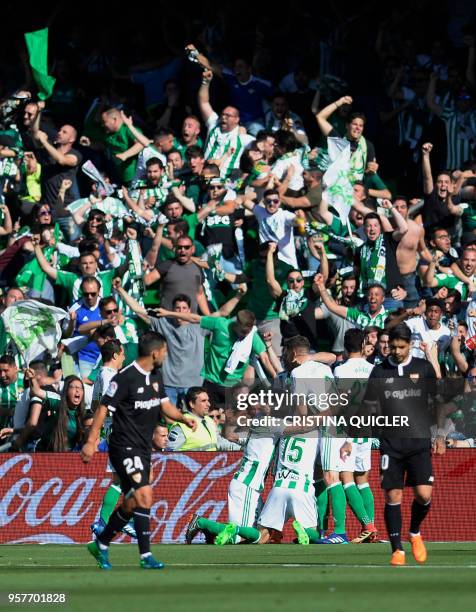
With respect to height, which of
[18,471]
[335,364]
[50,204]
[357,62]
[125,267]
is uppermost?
[357,62]

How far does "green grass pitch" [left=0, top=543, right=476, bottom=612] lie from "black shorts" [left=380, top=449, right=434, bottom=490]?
73 centimetres

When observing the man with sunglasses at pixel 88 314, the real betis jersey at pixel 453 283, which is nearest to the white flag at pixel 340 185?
the real betis jersey at pixel 453 283

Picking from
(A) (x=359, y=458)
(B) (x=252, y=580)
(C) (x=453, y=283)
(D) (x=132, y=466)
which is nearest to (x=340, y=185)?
(C) (x=453, y=283)

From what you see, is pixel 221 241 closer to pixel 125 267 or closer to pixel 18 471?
pixel 125 267

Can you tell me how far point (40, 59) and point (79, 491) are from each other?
774 cm

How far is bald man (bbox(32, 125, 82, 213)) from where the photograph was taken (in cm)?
2141

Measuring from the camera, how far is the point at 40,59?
2181cm

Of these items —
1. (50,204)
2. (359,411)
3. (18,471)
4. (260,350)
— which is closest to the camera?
(359,411)

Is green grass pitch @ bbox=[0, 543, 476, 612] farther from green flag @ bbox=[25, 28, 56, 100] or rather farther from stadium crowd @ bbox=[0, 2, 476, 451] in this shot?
green flag @ bbox=[25, 28, 56, 100]

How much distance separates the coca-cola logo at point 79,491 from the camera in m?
17.2

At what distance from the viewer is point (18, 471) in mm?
17172

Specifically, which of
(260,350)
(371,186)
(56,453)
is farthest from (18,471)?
(371,186)

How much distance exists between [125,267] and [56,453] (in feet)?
11.7

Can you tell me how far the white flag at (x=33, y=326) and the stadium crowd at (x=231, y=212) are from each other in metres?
0.04
